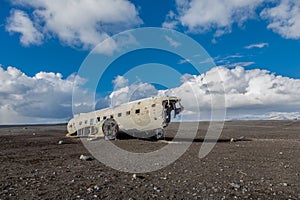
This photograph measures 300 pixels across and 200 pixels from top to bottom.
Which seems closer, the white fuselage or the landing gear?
the white fuselage

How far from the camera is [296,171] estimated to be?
12.9 metres

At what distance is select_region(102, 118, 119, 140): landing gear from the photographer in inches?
1332

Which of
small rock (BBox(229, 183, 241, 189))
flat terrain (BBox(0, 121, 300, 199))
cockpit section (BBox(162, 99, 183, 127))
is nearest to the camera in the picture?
flat terrain (BBox(0, 121, 300, 199))

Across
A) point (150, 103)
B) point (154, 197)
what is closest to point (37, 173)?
point (154, 197)

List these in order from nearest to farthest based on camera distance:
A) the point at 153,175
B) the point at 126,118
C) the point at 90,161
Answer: the point at 153,175 < the point at 90,161 < the point at 126,118

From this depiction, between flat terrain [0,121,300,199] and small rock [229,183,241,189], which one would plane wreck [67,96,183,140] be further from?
small rock [229,183,241,189]

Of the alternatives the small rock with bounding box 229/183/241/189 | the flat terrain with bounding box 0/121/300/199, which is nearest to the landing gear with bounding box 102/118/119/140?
the flat terrain with bounding box 0/121/300/199

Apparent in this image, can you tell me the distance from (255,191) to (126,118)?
2585 cm

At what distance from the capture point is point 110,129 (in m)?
34.3

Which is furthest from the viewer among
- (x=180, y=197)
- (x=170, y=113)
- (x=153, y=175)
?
(x=170, y=113)

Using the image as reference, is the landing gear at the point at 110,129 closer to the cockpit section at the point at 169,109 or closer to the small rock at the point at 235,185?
the cockpit section at the point at 169,109

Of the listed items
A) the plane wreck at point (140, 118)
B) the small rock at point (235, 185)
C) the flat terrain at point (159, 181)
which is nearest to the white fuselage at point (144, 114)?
the plane wreck at point (140, 118)

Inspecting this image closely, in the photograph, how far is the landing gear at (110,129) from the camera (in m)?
33.8

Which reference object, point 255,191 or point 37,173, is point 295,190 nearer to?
point 255,191
